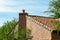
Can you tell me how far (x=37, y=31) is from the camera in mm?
35656

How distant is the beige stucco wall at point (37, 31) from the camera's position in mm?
34625

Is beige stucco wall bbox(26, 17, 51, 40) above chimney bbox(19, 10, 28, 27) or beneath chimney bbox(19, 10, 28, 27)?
beneath

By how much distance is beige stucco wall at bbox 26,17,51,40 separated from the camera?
34.6m

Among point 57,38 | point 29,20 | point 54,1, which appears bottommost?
point 57,38

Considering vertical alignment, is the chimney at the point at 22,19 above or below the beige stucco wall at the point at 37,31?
above

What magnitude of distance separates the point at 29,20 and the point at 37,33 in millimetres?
2446

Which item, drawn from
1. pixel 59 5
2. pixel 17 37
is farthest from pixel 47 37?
pixel 59 5

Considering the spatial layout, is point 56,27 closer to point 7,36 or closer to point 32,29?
point 32,29

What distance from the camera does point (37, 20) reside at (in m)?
37.2

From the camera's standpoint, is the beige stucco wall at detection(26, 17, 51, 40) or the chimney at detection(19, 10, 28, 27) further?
the chimney at detection(19, 10, 28, 27)

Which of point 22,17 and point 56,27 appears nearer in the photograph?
point 56,27

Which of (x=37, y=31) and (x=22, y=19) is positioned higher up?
(x=22, y=19)

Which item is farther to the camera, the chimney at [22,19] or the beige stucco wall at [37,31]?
the chimney at [22,19]

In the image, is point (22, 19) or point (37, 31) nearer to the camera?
point (37, 31)
